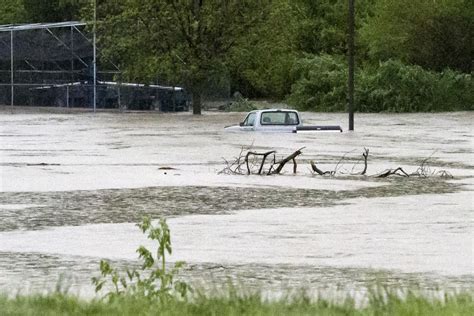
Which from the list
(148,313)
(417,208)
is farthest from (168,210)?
(148,313)

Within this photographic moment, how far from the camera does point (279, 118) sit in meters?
47.3

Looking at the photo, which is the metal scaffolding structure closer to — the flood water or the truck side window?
the truck side window

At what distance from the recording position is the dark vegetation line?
2653 inches

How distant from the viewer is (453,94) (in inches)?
2817

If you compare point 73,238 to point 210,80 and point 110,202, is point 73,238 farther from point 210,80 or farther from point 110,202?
point 210,80

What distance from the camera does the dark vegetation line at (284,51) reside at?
67375 mm

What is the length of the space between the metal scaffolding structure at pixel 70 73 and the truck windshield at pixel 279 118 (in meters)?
21.4

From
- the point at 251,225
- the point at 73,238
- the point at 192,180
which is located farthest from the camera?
the point at 192,180

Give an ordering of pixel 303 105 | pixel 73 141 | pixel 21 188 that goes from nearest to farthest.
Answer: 1. pixel 21 188
2. pixel 73 141
3. pixel 303 105

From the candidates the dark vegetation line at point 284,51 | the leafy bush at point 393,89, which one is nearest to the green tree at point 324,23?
the dark vegetation line at point 284,51

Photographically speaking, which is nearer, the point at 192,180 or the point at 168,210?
the point at 168,210

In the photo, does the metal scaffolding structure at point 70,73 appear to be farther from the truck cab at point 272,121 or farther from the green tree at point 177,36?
the truck cab at point 272,121

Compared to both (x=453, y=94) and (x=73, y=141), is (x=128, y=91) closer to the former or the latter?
(x=453, y=94)

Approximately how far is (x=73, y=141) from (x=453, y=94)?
3083cm
